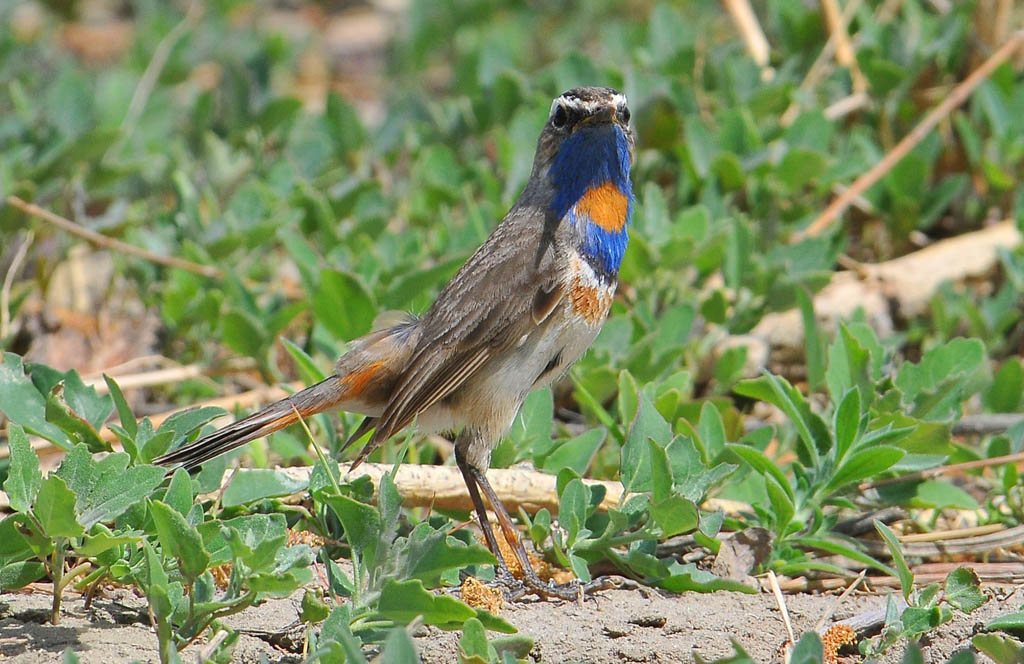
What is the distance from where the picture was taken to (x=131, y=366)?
17.9 feet

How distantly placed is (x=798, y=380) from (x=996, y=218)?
1.64 meters

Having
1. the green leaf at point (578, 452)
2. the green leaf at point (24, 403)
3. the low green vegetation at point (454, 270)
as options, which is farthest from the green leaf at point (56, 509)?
the green leaf at point (578, 452)

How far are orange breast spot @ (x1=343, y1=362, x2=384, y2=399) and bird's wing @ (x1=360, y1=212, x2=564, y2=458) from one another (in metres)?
0.10

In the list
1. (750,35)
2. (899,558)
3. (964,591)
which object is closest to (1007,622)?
(964,591)

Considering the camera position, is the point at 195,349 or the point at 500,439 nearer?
the point at 500,439

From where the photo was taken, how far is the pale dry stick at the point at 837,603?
374 centimetres

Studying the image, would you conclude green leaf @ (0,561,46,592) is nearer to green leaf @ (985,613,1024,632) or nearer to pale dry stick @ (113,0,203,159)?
green leaf @ (985,613,1024,632)

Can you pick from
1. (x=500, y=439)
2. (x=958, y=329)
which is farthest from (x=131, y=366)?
(x=958, y=329)

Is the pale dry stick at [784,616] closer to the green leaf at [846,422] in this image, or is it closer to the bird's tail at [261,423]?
the green leaf at [846,422]

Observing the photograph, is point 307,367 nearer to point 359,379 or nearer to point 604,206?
point 359,379

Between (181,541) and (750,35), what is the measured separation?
532 cm

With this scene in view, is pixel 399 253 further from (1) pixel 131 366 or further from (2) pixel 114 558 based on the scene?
(2) pixel 114 558

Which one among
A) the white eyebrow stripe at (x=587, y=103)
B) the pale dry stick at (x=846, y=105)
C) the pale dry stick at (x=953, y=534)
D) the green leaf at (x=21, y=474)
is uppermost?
the white eyebrow stripe at (x=587, y=103)

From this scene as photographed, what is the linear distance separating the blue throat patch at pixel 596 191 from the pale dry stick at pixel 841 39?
9.41ft
